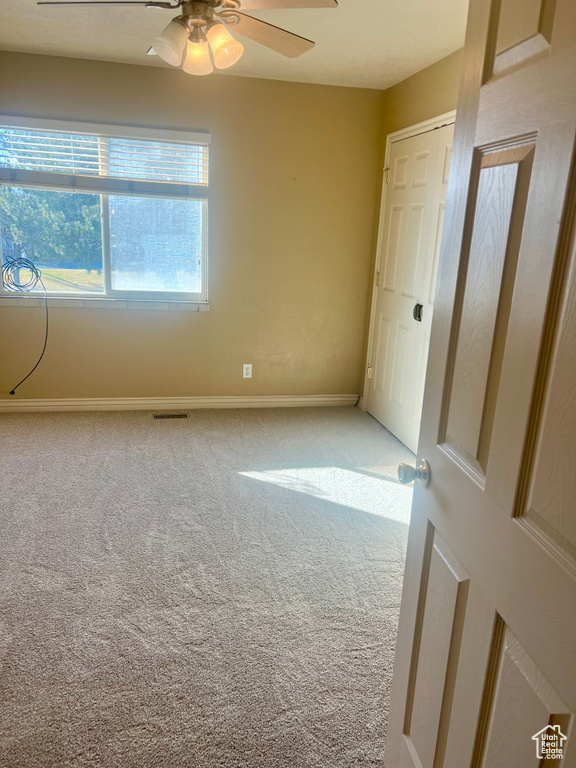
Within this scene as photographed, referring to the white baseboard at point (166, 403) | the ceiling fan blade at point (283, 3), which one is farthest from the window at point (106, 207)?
the ceiling fan blade at point (283, 3)

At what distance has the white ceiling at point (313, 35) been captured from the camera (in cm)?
285

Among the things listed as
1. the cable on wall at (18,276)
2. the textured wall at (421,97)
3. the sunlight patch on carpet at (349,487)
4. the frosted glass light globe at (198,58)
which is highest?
the textured wall at (421,97)

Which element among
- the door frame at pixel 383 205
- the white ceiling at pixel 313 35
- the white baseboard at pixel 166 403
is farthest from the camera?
the white baseboard at pixel 166 403

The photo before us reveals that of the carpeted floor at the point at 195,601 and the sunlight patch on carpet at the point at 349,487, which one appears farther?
the sunlight patch on carpet at the point at 349,487

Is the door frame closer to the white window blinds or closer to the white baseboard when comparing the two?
the white baseboard

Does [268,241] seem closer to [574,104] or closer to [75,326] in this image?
[75,326]

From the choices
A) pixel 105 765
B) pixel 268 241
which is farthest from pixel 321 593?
pixel 268 241

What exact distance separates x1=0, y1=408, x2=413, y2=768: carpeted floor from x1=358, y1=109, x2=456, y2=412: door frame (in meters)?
1.05

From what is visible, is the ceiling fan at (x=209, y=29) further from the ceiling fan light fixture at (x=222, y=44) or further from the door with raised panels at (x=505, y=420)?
the door with raised panels at (x=505, y=420)

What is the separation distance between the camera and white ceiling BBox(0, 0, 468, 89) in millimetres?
2846

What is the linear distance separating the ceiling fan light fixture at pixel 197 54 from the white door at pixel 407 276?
5.53 ft

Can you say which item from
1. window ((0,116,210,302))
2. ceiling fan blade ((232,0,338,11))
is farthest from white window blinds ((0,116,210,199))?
ceiling fan blade ((232,0,338,11))

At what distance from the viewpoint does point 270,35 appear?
2305mm

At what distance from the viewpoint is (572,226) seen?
792 mm
